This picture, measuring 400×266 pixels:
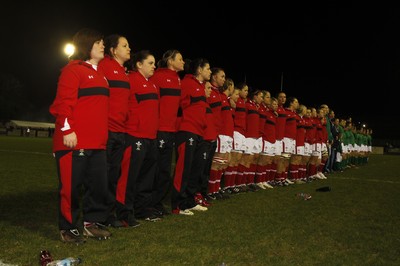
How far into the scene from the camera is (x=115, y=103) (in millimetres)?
5492

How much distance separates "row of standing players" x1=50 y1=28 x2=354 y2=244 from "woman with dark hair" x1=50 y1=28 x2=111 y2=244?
0.03 ft

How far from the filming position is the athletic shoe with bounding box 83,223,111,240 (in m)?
4.82

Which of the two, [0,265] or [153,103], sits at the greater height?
[153,103]

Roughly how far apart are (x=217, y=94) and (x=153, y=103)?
253 cm

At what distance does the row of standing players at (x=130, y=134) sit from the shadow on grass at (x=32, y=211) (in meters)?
0.40

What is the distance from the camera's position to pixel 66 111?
4.60 m

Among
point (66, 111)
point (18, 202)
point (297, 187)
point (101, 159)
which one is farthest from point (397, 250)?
point (297, 187)

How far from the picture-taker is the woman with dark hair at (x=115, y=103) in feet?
17.9

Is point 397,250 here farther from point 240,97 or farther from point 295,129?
point 295,129

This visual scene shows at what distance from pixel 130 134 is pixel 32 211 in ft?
6.08

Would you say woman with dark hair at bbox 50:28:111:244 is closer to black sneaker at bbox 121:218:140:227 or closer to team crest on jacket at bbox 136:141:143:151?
black sneaker at bbox 121:218:140:227

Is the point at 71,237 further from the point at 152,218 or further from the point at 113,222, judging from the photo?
the point at 152,218

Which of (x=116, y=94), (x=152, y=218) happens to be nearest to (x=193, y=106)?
(x=116, y=94)

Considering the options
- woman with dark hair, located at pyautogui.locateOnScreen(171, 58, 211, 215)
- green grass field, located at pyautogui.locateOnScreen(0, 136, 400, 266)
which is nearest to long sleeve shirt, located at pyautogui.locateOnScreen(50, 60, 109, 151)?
green grass field, located at pyautogui.locateOnScreen(0, 136, 400, 266)
